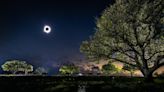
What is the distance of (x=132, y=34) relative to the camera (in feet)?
166

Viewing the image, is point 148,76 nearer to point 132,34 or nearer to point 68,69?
point 132,34

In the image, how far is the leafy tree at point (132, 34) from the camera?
49.2 meters

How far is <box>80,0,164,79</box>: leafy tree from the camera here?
49188 millimetres

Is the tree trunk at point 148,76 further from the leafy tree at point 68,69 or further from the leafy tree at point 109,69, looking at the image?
the leafy tree at point 68,69

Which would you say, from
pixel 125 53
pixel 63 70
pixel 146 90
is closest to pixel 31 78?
pixel 125 53

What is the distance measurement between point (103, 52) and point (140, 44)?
6.49 m

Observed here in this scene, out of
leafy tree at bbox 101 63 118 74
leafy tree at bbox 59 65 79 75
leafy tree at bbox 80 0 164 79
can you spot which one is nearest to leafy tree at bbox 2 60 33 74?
leafy tree at bbox 59 65 79 75

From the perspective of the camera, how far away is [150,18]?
49312 millimetres

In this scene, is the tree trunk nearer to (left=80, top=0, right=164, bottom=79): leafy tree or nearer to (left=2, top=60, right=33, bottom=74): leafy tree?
(left=80, top=0, right=164, bottom=79): leafy tree

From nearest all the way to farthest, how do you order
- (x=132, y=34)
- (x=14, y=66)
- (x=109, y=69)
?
1. (x=132, y=34)
2. (x=109, y=69)
3. (x=14, y=66)

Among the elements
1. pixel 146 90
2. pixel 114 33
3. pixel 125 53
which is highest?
pixel 114 33

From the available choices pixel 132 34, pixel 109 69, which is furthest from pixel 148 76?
pixel 109 69

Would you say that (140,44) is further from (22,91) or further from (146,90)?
(22,91)

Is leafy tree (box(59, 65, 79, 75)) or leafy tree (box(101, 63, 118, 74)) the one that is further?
leafy tree (box(59, 65, 79, 75))
